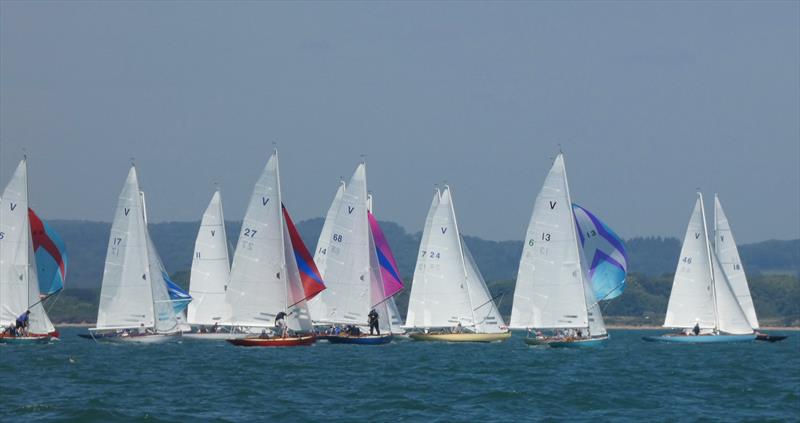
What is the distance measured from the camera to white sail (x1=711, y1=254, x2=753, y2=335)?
84.4 metres

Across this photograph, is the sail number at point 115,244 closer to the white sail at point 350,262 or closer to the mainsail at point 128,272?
the mainsail at point 128,272

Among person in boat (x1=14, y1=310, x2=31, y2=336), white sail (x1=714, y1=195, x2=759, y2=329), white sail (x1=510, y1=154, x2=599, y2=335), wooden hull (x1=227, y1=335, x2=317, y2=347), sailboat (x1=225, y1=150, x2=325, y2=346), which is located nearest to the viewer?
wooden hull (x1=227, y1=335, x2=317, y2=347)

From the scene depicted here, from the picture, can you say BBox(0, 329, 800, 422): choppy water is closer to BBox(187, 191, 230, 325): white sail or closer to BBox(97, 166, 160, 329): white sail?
BBox(97, 166, 160, 329): white sail

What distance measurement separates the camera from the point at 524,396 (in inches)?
1714

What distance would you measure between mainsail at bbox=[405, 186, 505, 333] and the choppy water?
879cm

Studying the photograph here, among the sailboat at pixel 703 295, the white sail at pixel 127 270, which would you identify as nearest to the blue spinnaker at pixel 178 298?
the white sail at pixel 127 270

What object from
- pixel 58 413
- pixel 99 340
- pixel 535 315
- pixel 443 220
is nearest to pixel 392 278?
pixel 443 220

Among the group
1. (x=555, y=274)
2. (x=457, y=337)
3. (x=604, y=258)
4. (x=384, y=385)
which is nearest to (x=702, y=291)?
(x=604, y=258)

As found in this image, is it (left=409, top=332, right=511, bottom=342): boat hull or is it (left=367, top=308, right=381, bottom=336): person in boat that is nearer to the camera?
(left=367, top=308, right=381, bottom=336): person in boat

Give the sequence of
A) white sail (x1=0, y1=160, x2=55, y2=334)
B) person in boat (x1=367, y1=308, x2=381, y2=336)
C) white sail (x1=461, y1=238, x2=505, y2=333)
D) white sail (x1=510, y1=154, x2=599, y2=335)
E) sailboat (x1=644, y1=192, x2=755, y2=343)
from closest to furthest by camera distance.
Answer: white sail (x1=510, y1=154, x2=599, y2=335) → white sail (x1=0, y1=160, x2=55, y2=334) → person in boat (x1=367, y1=308, x2=381, y2=336) → white sail (x1=461, y1=238, x2=505, y2=333) → sailboat (x1=644, y1=192, x2=755, y2=343)

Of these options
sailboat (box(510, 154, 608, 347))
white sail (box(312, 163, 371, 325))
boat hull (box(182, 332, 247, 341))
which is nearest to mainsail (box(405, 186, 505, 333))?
white sail (box(312, 163, 371, 325))

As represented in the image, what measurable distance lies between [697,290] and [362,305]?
A: 2140cm

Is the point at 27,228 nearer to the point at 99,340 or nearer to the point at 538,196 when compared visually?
the point at 99,340

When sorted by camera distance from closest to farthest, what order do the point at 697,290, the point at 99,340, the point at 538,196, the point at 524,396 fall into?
1. the point at 524,396
2. the point at 538,196
3. the point at 99,340
4. the point at 697,290
